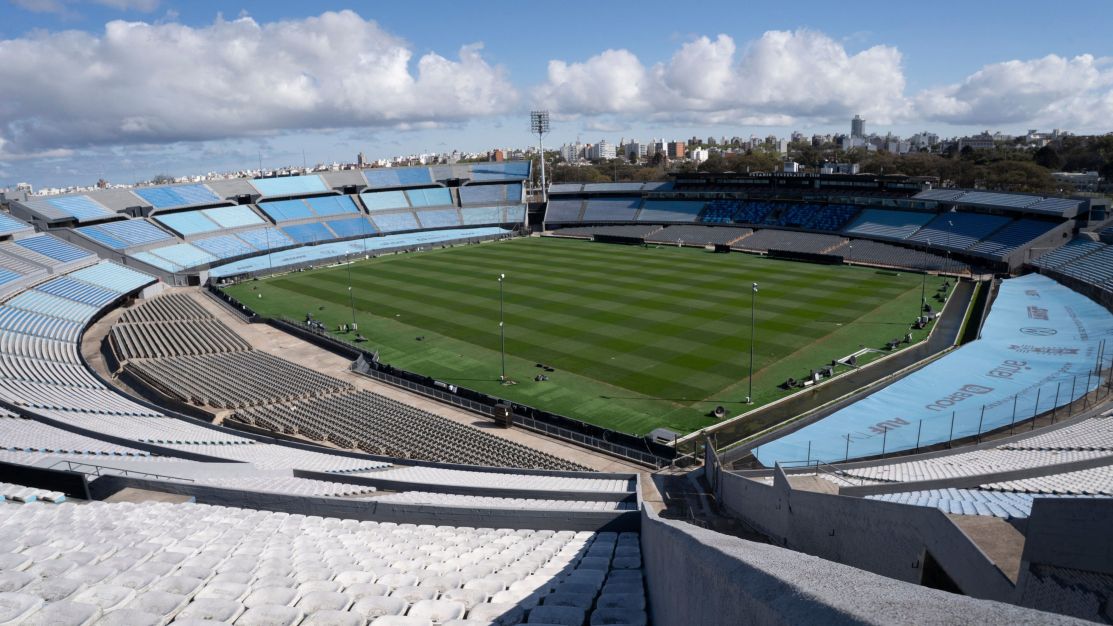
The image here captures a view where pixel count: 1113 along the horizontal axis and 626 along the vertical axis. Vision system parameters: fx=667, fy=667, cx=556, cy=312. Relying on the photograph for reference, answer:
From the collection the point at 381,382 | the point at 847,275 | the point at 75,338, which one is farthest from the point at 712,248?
the point at 75,338

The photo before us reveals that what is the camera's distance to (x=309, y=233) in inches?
3693

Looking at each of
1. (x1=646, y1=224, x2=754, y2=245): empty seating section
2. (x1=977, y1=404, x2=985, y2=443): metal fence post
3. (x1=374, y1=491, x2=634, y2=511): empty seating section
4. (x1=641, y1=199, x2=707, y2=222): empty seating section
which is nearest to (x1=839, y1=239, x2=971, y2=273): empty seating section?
(x1=646, y1=224, x2=754, y2=245): empty seating section

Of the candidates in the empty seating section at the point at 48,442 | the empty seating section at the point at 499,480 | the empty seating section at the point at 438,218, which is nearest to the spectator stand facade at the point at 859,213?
the empty seating section at the point at 438,218

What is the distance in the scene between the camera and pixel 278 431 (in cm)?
3256

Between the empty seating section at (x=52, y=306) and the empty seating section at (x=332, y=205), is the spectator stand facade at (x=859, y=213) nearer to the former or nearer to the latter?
the empty seating section at (x=332, y=205)

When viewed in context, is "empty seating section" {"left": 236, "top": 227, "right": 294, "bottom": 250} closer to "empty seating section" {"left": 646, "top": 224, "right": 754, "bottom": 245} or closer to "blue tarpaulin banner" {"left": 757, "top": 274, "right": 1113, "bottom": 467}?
"empty seating section" {"left": 646, "top": 224, "right": 754, "bottom": 245}

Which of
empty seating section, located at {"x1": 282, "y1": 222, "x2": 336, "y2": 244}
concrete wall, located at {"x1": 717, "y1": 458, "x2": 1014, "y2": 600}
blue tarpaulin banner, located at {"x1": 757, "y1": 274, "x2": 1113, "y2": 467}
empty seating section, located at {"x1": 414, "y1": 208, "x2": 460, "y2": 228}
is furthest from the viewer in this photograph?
empty seating section, located at {"x1": 414, "y1": 208, "x2": 460, "y2": 228}

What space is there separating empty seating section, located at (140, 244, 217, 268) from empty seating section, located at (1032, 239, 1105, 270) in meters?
87.1

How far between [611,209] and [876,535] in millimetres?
97412

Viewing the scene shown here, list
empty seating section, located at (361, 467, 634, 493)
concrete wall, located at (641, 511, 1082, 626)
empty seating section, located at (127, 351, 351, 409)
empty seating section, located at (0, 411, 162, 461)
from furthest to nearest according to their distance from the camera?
empty seating section, located at (127, 351, 351, 409)
empty seating section, located at (361, 467, 634, 493)
empty seating section, located at (0, 411, 162, 461)
concrete wall, located at (641, 511, 1082, 626)

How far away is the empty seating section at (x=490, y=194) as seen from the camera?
111562 mm

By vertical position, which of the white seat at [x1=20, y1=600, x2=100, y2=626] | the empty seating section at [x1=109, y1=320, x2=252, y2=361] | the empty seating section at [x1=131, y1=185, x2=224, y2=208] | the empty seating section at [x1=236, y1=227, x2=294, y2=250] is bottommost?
the empty seating section at [x1=109, y1=320, x2=252, y2=361]

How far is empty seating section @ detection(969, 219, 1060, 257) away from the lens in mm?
64312

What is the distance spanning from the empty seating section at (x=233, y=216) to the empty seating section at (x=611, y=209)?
4847 cm
